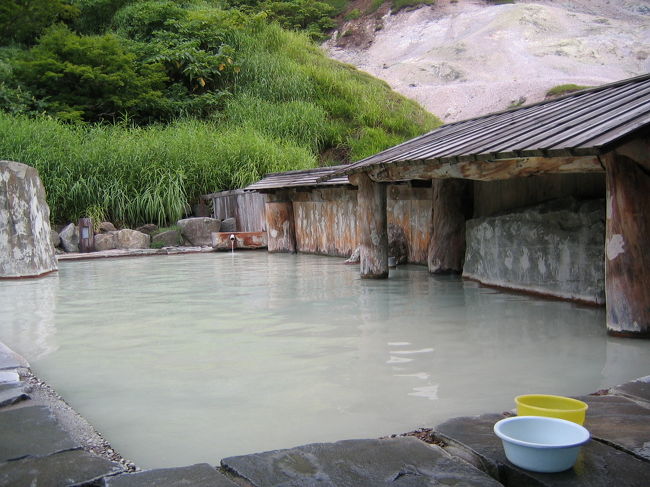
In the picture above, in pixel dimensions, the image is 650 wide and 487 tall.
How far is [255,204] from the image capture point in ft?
40.8

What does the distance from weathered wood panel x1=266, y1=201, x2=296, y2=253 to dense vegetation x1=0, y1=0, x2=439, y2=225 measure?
7.28 ft

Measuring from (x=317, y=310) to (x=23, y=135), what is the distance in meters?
10.4

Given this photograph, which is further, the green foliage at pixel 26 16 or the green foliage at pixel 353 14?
the green foliage at pixel 353 14

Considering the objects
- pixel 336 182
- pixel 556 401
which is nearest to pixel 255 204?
pixel 336 182

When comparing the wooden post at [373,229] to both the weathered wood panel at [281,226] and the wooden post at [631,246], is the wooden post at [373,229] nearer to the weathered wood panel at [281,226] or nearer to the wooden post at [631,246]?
the wooden post at [631,246]

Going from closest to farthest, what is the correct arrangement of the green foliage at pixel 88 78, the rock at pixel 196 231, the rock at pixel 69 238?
the rock at pixel 69 238
the rock at pixel 196 231
the green foliage at pixel 88 78

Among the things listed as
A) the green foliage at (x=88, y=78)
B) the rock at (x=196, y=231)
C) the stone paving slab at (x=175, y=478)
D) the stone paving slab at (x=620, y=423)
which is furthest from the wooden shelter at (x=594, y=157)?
the green foliage at (x=88, y=78)

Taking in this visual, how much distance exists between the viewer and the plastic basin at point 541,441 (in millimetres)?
1826

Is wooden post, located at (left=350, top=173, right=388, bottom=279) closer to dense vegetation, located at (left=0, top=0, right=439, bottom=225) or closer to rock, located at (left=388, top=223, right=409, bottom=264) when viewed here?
rock, located at (left=388, top=223, right=409, bottom=264)

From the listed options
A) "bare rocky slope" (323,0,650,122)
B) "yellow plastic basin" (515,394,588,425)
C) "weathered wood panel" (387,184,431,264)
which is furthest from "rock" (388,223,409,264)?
"bare rocky slope" (323,0,650,122)

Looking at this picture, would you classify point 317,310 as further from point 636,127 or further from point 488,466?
point 488,466

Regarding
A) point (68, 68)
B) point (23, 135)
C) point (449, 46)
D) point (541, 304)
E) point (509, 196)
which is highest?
point (449, 46)

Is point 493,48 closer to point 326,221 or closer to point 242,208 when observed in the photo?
point 242,208

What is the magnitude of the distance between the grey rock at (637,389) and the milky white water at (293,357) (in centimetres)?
28
